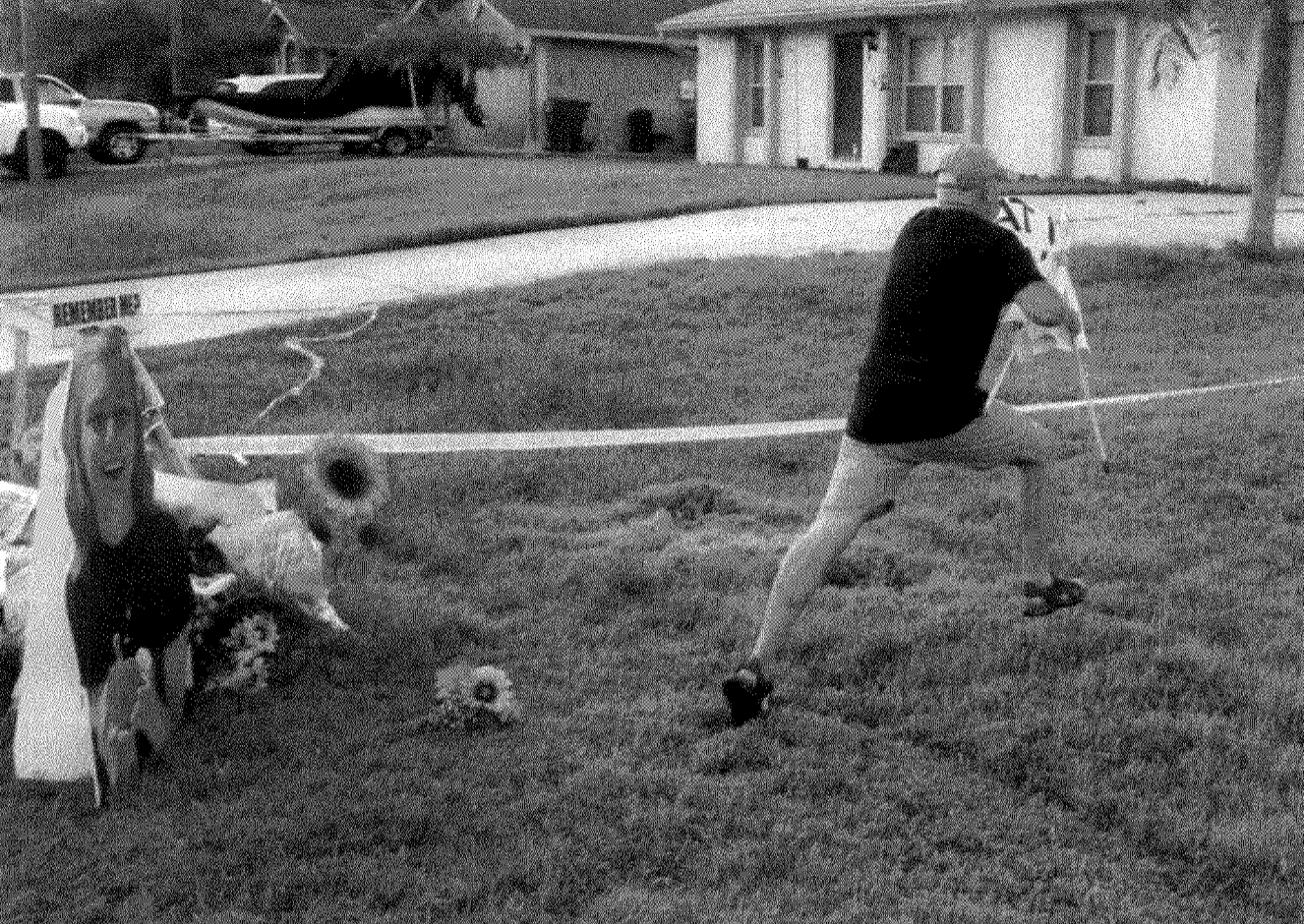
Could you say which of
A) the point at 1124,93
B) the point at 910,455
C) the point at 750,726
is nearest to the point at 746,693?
the point at 750,726

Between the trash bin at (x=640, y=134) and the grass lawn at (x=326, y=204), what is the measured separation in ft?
30.6

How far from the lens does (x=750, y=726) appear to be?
529cm

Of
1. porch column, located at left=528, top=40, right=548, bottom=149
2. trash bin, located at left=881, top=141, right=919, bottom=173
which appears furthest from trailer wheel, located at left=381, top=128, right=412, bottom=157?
trash bin, located at left=881, top=141, right=919, bottom=173

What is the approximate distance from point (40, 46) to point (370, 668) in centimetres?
4505

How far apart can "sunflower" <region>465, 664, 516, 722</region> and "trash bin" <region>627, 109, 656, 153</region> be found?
32791 millimetres

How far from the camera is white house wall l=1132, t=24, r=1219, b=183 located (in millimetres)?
22719

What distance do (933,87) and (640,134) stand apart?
1061 centimetres

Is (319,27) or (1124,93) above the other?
(319,27)

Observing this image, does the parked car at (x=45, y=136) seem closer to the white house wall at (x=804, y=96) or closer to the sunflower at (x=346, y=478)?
the white house wall at (x=804, y=96)

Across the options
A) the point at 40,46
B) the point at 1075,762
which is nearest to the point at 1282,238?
the point at 1075,762

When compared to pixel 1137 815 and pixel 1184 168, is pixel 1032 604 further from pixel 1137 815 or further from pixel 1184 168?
pixel 1184 168

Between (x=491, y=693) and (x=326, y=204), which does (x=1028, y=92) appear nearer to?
(x=326, y=204)

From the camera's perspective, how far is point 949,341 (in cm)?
539

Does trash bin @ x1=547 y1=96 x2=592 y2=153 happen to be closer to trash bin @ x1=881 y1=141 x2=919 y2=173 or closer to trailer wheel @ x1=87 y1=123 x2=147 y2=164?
trailer wheel @ x1=87 y1=123 x2=147 y2=164
